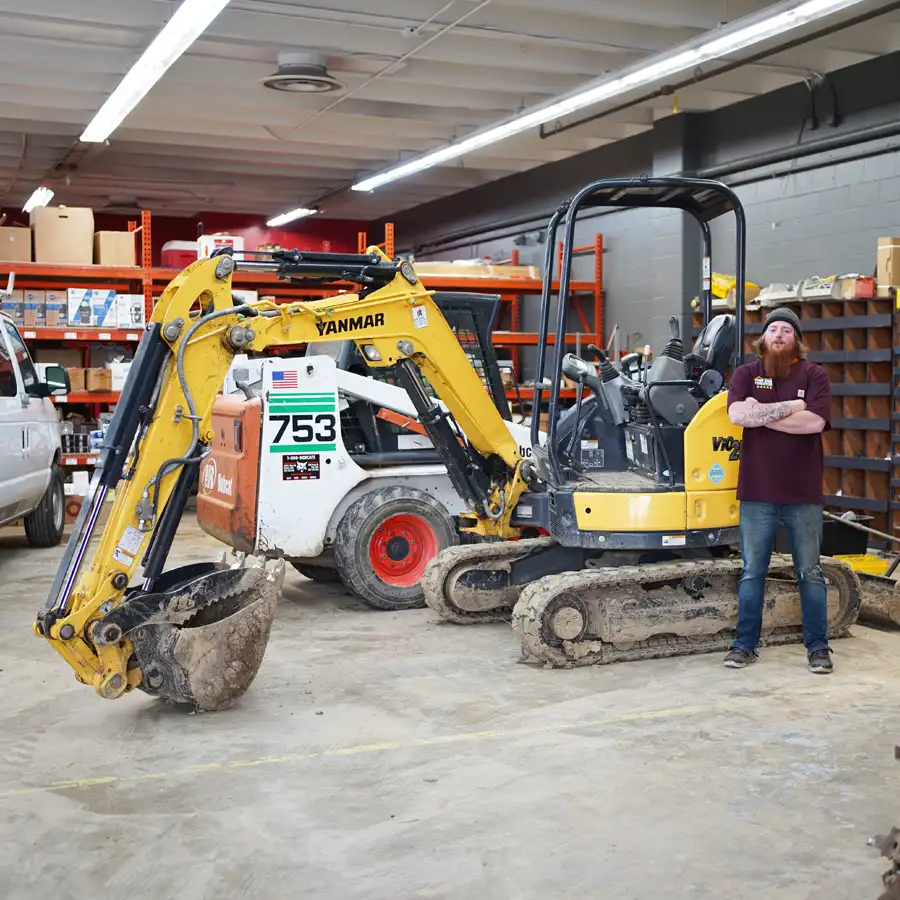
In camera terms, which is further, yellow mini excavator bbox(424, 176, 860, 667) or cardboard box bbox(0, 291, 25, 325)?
cardboard box bbox(0, 291, 25, 325)

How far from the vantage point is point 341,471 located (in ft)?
27.3

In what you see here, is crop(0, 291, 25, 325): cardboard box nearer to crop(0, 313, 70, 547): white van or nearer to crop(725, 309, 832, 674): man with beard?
crop(0, 313, 70, 547): white van

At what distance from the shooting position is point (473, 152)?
1762 cm

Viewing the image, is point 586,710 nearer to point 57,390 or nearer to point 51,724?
point 51,724

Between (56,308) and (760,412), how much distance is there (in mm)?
9581

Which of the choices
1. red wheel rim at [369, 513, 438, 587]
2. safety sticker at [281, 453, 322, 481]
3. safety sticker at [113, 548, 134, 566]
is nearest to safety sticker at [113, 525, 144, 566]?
safety sticker at [113, 548, 134, 566]

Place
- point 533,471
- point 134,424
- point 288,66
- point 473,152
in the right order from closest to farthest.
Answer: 1. point 134,424
2. point 533,471
3. point 288,66
4. point 473,152

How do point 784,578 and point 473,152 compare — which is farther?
point 473,152

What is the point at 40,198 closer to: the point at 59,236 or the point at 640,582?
the point at 59,236

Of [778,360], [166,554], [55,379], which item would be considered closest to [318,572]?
[55,379]

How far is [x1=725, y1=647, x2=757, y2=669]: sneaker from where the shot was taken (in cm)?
661

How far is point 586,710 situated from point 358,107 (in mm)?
10923

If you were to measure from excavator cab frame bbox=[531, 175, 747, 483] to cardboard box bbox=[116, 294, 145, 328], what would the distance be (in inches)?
296

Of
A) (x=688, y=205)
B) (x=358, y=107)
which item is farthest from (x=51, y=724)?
(x=358, y=107)
